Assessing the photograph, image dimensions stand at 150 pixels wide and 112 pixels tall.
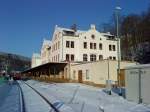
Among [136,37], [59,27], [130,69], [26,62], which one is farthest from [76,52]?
[26,62]

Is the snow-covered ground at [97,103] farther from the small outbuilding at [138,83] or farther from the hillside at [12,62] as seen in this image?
the hillside at [12,62]

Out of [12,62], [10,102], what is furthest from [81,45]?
[12,62]

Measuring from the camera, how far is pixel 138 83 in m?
17.5

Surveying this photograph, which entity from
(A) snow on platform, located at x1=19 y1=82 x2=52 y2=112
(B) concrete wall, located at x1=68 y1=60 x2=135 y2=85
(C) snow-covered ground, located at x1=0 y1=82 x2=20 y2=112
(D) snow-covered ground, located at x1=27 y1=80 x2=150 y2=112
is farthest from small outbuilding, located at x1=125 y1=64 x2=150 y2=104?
(B) concrete wall, located at x1=68 y1=60 x2=135 y2=85

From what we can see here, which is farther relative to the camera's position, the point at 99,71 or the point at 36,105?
the point at 99,71

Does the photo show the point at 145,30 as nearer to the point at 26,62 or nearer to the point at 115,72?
the point at 115,72

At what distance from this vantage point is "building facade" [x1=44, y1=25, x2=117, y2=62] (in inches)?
2660

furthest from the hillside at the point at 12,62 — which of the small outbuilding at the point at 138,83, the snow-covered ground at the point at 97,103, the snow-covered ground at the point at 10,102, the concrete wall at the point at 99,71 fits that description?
the small outbuilding at the point at 138,83

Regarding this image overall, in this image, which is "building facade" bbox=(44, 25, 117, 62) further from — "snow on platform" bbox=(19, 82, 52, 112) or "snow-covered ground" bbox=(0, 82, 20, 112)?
"snow on platform" bbox=(19, 82, 52, 112)

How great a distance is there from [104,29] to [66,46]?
1273 inches

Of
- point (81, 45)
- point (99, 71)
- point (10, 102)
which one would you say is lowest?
point (10, 102)

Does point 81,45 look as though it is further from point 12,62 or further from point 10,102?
point 12,62

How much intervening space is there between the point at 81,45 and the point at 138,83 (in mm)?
51846

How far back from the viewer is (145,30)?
7681cm
